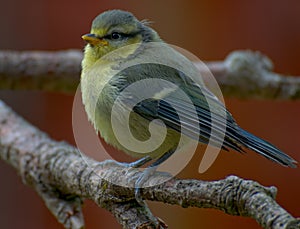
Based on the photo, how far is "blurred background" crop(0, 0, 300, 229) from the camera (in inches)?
101

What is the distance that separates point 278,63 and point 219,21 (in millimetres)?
363

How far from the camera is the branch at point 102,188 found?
95cm

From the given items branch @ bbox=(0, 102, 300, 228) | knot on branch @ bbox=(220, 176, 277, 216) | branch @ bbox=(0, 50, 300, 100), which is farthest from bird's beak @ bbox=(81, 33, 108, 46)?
knot on branch @ bbox=(220, 176, 277, 216)

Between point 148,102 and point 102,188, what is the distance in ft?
0.84

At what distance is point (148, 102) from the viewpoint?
1.44 m

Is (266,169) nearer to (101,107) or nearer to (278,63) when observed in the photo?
(278,63)

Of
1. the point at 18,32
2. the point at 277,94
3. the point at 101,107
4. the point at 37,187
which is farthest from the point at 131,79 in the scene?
the point at 18,32

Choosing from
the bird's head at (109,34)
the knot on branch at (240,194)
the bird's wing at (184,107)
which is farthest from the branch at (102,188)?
the bird's head at (109,34)

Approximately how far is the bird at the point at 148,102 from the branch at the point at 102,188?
0.07 m

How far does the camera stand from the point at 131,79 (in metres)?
1.51

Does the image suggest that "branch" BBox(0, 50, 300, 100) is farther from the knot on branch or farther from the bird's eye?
the knot on branch

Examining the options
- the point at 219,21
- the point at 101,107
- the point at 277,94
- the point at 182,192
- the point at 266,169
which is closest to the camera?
the point at 182,192

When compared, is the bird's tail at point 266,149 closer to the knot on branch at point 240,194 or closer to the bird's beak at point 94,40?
the knot on branch at point 240,194

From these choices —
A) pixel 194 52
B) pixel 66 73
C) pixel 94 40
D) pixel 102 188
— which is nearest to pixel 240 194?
pixel 102 188
